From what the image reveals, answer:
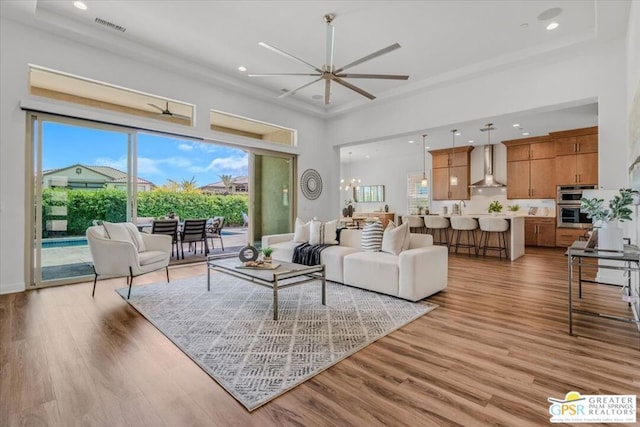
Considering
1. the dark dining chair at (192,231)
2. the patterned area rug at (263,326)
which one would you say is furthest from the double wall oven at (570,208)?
the dark dining chair at (192,231)

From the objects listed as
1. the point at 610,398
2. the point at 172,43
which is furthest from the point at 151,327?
the point at 172,43

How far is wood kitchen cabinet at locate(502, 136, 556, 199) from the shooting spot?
27.8 feet

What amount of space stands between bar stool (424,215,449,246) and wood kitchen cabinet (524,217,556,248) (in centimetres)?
276

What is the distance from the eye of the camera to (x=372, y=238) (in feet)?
14.8

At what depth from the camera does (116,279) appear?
4.79 metres

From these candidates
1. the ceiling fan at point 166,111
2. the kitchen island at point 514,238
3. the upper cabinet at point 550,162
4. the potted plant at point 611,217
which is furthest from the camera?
the upper cabinet at point 550,162

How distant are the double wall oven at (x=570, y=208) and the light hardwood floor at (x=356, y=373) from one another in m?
5.63

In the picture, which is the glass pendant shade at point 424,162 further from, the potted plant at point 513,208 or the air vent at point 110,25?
the air vent at point 110,25

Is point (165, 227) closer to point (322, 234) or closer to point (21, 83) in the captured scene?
point (21, 83)

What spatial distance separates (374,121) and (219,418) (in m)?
6.47

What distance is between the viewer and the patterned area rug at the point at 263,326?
2113mm

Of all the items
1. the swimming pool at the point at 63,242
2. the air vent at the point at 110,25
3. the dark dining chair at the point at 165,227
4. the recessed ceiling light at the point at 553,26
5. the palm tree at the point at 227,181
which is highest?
the air vent at the point at 110,25

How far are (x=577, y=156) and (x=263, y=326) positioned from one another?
8979mm

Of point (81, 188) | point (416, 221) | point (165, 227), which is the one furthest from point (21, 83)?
point (416, 221)
